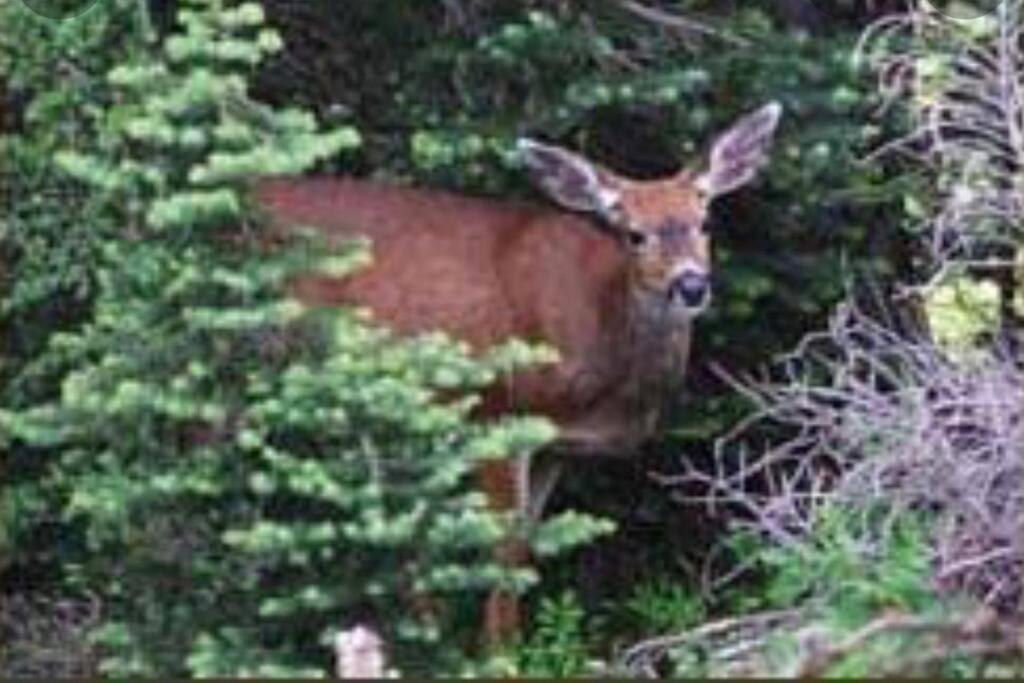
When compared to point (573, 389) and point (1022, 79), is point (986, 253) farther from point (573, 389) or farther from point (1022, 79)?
point (573, 389)

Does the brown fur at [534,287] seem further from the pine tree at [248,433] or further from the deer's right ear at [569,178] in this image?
the pine tree at [248,433]

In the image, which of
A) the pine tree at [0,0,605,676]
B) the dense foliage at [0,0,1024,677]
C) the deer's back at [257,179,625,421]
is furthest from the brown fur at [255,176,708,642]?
the pine tree at [0,0,605,676]

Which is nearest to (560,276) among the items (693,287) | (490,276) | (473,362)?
(490,276)

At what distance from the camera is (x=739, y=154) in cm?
952

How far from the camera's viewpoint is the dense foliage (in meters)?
7.75

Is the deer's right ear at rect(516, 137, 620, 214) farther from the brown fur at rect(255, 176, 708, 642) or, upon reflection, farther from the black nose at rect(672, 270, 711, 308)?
the black nose at rect(672, 270, 711, 308)

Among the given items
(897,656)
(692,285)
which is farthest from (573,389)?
(897,656)

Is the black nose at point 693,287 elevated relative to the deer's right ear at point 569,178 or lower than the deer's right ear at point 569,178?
lower

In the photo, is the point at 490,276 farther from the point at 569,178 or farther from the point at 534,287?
the point at 569,178

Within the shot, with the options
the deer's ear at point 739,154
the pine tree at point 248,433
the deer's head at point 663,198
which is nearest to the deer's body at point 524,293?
the deer's head at point 663,198

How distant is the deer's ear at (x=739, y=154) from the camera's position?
9508 millimetres

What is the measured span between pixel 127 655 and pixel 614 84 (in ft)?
8.83

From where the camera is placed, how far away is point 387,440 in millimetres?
7781

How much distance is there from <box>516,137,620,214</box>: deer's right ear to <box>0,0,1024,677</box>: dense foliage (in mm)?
233
